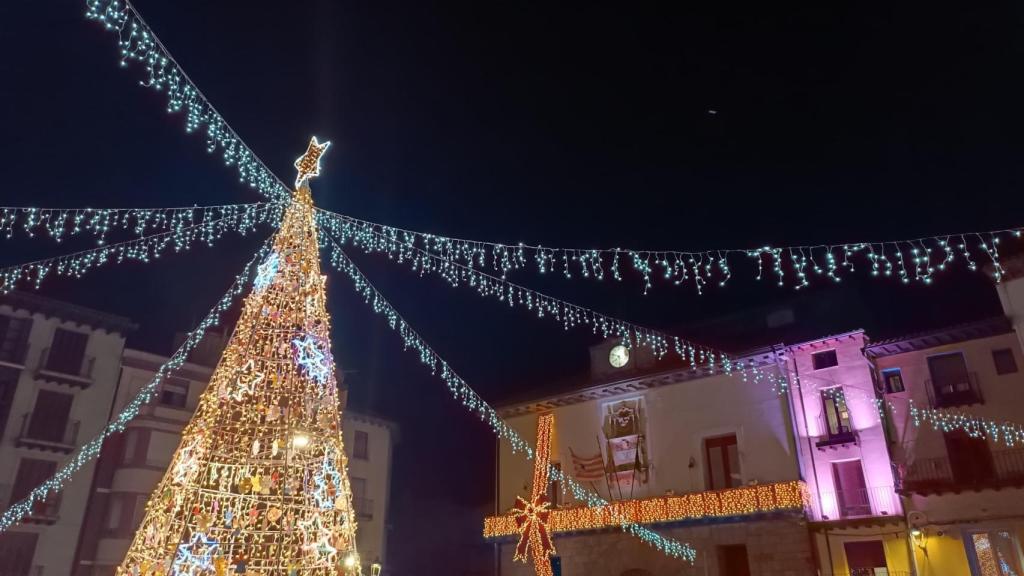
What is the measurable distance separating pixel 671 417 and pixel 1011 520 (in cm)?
915

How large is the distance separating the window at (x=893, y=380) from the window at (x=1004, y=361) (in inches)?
88.6

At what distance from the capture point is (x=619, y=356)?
78.4ft

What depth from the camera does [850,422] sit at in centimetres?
1845

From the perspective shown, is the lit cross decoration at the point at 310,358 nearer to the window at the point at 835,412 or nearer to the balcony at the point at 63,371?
the window at the point at 835,412

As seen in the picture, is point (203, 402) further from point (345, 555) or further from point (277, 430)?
point (345, 555)

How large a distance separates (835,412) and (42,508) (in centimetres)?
2431

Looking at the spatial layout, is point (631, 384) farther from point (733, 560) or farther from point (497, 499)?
point (497, 499)

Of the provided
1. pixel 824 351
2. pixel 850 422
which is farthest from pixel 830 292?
pixel 850 422

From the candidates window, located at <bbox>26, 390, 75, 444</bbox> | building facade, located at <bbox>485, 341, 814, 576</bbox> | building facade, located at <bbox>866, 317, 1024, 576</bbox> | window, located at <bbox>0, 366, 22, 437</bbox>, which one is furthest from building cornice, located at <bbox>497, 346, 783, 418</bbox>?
window, located at <bbox>0, 366, 22, 437</bbox>

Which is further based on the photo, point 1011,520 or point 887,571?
point 887,571

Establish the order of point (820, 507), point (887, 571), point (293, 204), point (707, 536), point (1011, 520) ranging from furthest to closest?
point (707, 536) < point (820, 507) < point (887, 571) < point (1011, 520) < point (293, 204)

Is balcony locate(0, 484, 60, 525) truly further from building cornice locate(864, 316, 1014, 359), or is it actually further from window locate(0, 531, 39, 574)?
building cornice locate(864, 316, 1014, 359)

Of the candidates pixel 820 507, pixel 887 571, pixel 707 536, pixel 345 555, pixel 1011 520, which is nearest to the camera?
pixel 345 555

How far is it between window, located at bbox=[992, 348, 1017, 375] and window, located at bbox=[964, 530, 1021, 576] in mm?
4079
